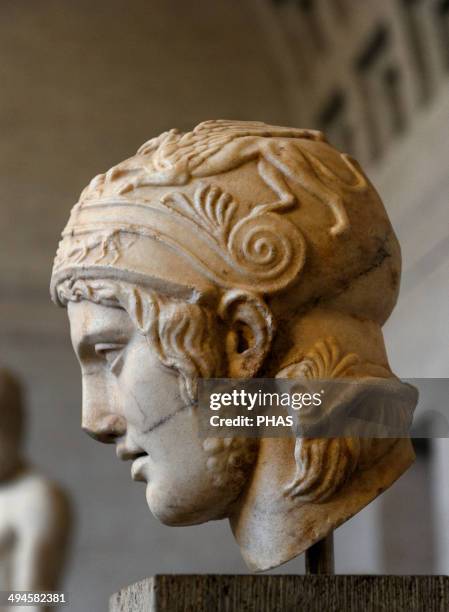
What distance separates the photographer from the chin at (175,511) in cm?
293

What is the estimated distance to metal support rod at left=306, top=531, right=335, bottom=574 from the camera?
299 centimetres

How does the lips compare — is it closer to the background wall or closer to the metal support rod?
the metal support rod

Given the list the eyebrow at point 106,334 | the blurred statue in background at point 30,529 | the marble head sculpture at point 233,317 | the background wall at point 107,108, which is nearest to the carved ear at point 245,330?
the marble head sculpture at point 233,317

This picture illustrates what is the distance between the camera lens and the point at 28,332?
9.50 meters

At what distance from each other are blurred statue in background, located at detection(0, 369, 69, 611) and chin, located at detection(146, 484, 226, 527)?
2.31 m

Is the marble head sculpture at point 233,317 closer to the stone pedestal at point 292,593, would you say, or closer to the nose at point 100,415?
the nose at point 100,415

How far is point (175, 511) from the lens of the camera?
2943 millimetres

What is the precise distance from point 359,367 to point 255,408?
0.26 meters

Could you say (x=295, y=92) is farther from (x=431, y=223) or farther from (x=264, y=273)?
(x=264, y=273)

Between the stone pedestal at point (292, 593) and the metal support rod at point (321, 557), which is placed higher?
the metal support rod at point (321, 557)

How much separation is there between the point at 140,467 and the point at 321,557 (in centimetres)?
47

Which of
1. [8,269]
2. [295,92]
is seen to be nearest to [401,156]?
[295,92]

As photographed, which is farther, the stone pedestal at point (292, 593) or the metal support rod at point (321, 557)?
the metal support rod at point (321, 557)

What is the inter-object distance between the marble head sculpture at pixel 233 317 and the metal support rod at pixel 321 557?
13cm
